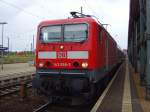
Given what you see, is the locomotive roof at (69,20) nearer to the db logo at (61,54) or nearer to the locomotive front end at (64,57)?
the locomotive front end at (64,57)

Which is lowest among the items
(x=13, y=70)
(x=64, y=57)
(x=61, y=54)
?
(x=13, y=70)

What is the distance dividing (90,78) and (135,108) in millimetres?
1762

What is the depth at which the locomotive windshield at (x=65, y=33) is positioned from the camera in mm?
11672

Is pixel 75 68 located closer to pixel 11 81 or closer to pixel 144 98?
pixel 144 98

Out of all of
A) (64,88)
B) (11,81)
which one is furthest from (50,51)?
(11,81)

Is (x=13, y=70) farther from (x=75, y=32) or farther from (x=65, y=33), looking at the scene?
(x=75, y=32)

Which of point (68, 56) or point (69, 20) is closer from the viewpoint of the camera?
point (68, 56)

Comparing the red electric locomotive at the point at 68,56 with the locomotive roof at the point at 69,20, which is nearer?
the red electric locomotive at the point at 68,56

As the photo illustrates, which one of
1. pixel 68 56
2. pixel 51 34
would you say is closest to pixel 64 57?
pixel 68 56

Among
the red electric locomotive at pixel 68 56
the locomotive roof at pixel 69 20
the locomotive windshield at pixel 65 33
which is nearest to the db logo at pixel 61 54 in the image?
the red electric locomotive at pixel 68 56

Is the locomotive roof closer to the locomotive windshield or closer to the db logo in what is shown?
the locomotive windshield

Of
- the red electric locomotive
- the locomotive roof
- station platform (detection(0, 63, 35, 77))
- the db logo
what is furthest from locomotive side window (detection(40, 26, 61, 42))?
station platform (detection(0, 63, 35, 77))

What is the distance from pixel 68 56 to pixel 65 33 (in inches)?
33.3

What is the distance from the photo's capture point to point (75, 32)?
1179 cm
